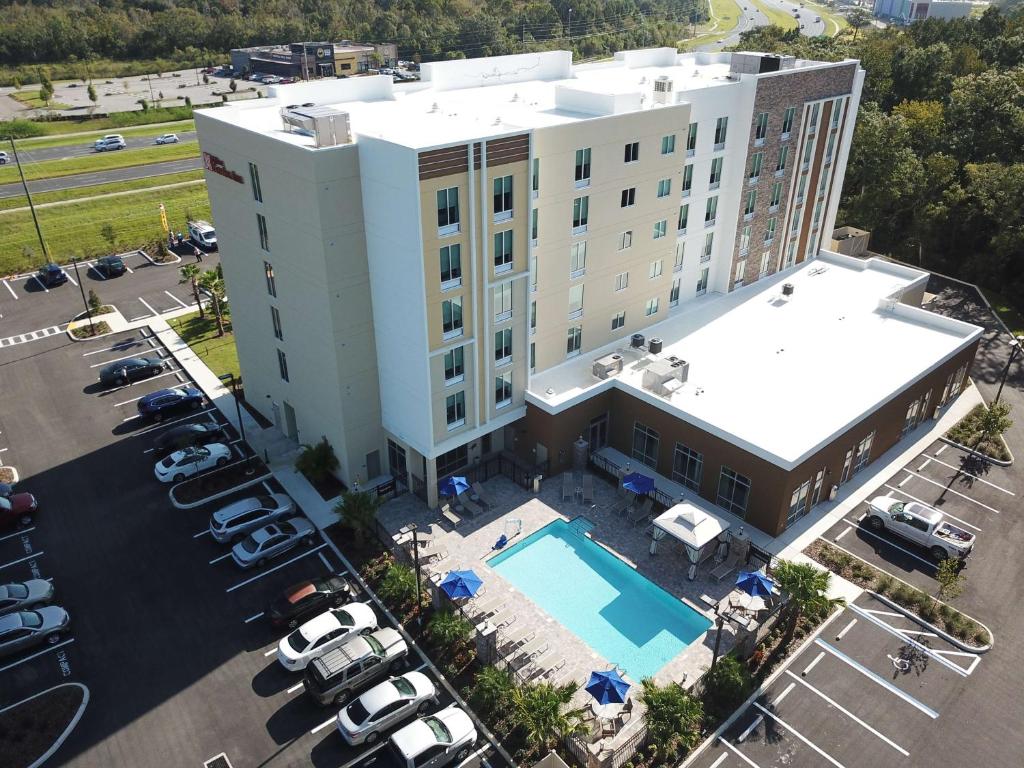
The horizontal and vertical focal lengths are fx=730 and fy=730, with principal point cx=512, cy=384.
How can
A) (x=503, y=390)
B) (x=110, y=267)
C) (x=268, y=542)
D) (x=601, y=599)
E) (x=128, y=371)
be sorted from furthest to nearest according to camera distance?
(x=110, y=267) → (x=128, y=371) → (x=503, y=390) → (x=268, y=542) → (x=601, y=599)

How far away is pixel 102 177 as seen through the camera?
97.1 m

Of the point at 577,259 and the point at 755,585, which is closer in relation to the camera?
the point at 755,585

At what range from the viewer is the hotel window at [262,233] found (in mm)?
38938

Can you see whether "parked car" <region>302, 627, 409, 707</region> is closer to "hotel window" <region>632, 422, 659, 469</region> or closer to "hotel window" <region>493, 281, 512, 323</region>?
"hotel window" <region>493, 281, 512, 323</region>

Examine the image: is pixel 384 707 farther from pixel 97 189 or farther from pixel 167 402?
pixel 97 189

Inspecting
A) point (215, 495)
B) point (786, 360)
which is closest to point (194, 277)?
point (215, 495)

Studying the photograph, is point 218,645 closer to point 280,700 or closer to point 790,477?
point 280,700

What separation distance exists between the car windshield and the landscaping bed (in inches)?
909

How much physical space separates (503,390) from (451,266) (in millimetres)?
8623

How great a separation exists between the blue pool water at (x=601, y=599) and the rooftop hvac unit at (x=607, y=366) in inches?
362

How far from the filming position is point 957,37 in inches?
4289

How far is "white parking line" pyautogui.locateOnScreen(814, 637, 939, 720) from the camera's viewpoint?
29.7 m

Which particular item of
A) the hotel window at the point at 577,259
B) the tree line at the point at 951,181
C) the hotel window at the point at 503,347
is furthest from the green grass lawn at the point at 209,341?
the tree line at the point at 951,181

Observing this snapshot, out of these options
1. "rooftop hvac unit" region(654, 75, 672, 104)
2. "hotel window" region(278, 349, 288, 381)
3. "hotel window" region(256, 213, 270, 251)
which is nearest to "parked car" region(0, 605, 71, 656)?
"hotel window" region(278, 349, 288, 381)
